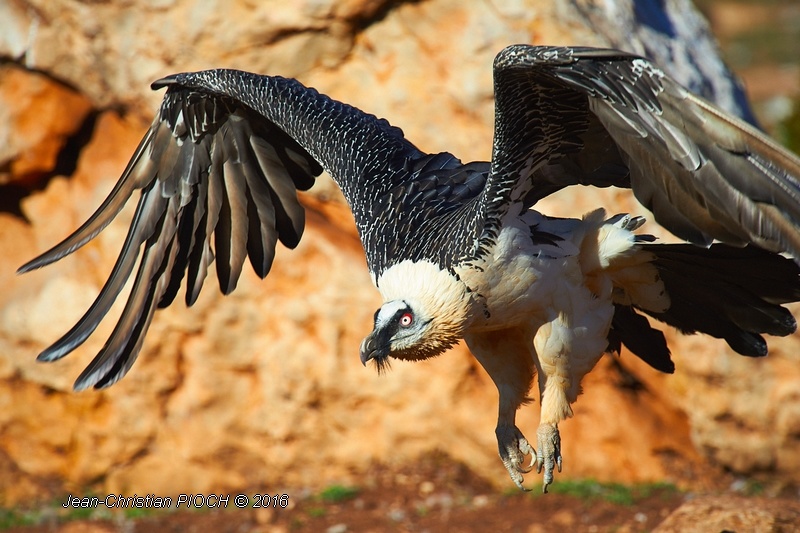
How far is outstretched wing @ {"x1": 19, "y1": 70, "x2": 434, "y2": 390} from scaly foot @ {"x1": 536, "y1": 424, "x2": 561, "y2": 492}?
59.9 inches

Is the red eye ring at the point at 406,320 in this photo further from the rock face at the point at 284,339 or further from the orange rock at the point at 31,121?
the orange rock at the point at 31,121

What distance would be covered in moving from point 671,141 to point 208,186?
2.90 metres

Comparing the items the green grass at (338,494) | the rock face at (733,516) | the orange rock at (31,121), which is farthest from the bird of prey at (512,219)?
the orange rock at (31,121)

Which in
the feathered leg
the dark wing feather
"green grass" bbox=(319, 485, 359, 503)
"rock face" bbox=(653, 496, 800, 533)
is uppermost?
the dark wing feather

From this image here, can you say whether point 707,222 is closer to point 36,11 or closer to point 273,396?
point 273,396

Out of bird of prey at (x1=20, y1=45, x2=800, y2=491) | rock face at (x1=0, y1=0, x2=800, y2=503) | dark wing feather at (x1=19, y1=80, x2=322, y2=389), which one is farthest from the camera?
rock face at (x1=0, y1=0, x2=800, y2=503)

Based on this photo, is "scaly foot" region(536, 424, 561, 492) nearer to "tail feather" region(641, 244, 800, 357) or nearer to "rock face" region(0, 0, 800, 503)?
"tail feather" region(641, 244, 800, 357)

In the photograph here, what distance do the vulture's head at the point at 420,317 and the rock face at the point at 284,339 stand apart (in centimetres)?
229

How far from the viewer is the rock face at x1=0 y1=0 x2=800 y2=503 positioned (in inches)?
256

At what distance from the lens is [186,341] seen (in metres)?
7.21

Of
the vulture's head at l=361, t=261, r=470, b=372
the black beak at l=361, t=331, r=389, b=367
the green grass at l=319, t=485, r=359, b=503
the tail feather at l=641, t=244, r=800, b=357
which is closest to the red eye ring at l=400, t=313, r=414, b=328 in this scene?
the vulture's head at l=361, t=261, r=470, b=372

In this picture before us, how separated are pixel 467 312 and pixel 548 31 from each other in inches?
102

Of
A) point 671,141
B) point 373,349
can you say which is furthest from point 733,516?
point 671,141

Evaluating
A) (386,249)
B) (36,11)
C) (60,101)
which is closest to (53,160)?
(60,101)
